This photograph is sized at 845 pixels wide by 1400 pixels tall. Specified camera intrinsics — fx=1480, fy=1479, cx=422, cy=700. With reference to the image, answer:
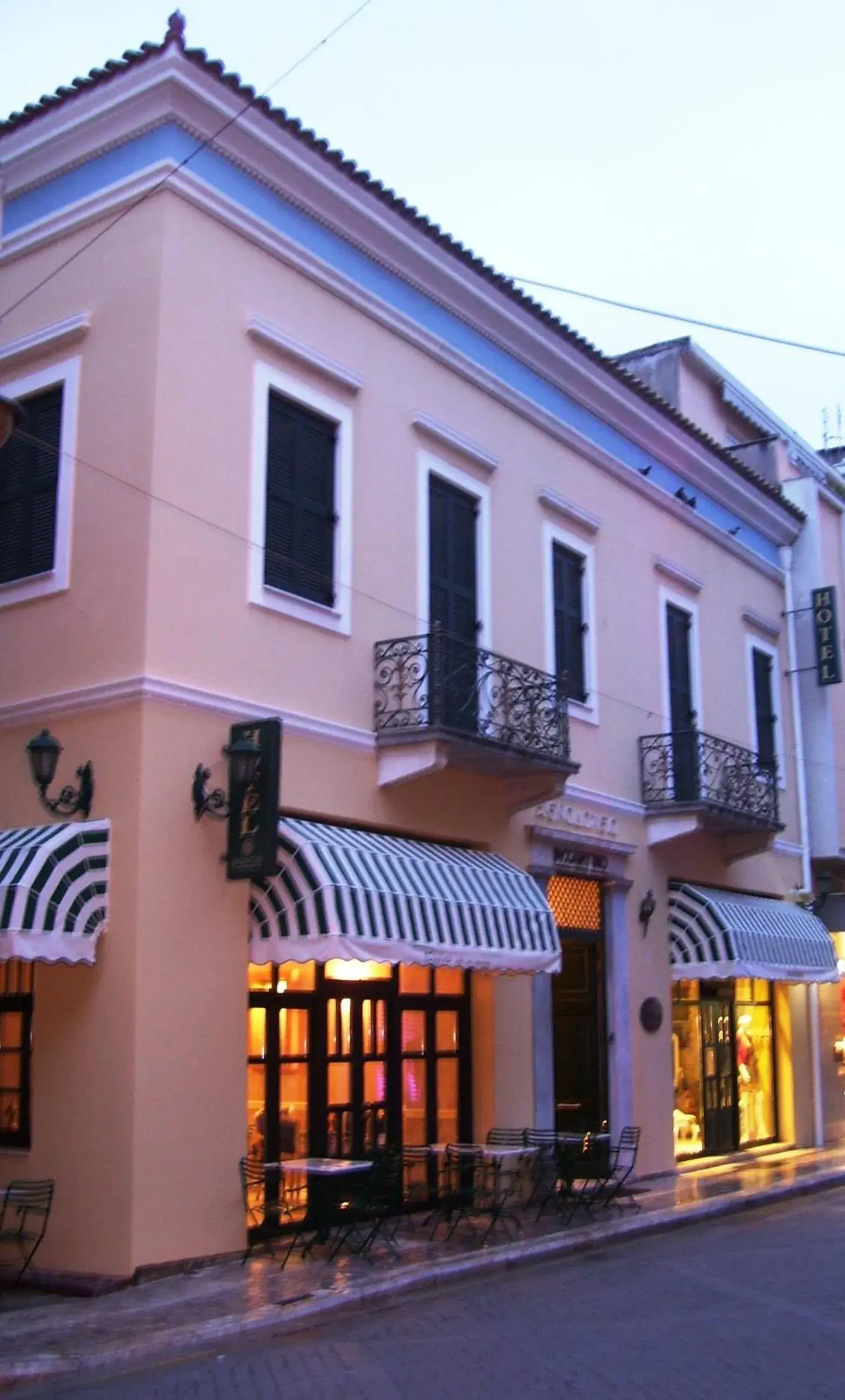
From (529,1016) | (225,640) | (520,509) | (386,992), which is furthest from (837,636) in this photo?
(225,640)

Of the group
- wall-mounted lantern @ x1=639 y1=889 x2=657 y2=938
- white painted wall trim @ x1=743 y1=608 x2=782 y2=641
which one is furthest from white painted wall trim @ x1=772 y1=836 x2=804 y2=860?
wall-mounted lantern @ x1=639 y1=889 x2=657 y2=938

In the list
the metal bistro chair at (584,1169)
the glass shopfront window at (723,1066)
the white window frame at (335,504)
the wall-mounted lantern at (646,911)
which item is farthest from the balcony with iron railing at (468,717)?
the glass shopfront window at (723,1066)

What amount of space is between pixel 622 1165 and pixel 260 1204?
239 inches

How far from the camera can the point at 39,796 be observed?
11555mm

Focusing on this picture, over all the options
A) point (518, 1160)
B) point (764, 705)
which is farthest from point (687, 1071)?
point (764, 705)

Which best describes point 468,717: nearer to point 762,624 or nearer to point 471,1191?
point 471,1191

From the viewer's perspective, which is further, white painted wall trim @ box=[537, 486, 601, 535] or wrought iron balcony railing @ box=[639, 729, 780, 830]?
wrought iron balcony railing @ box=[639, 729, 780, 830]

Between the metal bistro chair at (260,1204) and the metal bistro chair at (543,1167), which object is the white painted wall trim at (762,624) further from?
the metal bistro chair at (260,1204)

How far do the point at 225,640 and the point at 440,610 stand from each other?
3.23 meters

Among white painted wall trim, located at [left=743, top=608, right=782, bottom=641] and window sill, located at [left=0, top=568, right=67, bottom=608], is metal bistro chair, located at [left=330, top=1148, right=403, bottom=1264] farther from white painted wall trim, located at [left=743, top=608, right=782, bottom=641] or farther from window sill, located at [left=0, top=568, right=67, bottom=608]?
white painted wall trim, located at [left=743, top=608, right=782, bottom=641]

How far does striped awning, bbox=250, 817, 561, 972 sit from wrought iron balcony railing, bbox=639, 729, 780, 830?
4216 mm

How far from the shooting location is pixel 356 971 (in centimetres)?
1350

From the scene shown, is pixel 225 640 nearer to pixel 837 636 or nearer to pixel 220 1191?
pixel 220 1191

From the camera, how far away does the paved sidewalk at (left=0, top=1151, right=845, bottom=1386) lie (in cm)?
873
